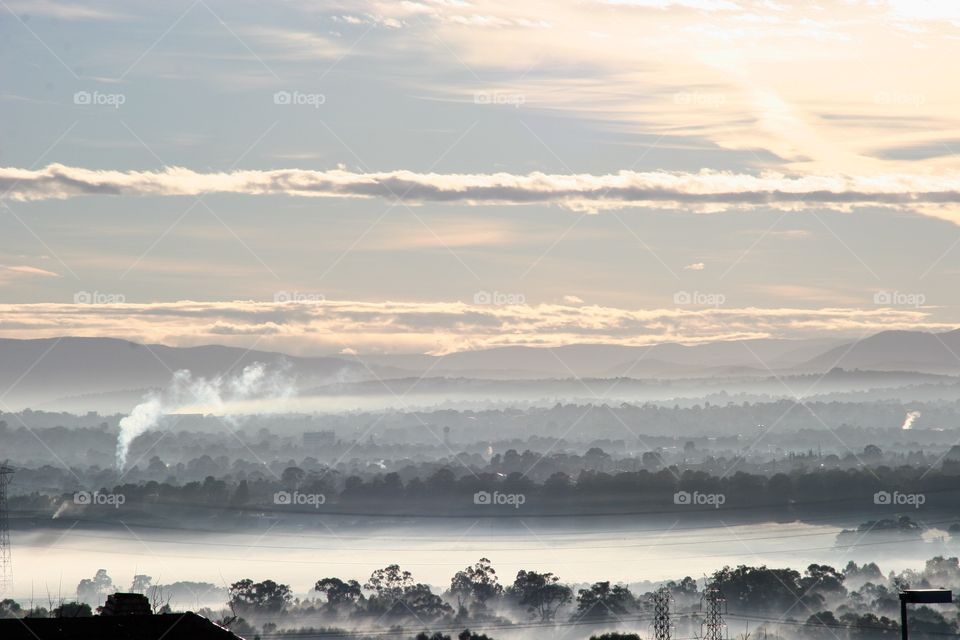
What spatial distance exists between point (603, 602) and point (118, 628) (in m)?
129

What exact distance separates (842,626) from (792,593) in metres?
23.3

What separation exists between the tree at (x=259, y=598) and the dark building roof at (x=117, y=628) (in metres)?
111

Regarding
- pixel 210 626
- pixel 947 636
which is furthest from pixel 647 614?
pixel 210 626

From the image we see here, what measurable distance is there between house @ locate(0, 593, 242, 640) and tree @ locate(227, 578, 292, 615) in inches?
4365

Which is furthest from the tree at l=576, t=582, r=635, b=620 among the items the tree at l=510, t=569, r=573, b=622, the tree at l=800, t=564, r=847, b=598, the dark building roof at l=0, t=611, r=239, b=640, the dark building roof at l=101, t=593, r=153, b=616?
the dark building roof at l=0, t=611, r=239, b=640

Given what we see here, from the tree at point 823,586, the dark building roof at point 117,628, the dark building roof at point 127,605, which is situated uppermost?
the tree at point 823,586

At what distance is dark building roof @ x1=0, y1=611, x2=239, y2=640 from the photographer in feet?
186

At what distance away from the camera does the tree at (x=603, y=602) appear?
177 metres

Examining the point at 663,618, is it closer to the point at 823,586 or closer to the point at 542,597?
the point at 542,597

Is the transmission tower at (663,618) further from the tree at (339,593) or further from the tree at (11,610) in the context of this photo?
the tree at (339,593)

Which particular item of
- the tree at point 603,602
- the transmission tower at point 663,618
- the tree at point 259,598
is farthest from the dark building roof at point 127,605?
the tree at point 603,602

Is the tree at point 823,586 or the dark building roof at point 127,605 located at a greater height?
the tree at point 823,586

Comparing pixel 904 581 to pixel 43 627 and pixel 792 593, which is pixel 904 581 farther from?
→ pixel 43 627

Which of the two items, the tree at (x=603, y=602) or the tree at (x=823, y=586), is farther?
the tree at (x=823, y=586)
